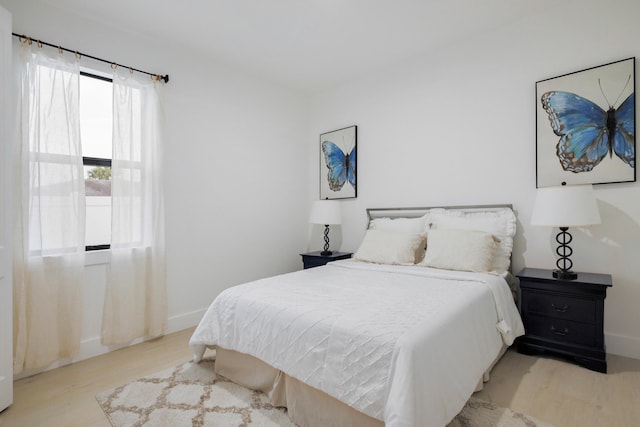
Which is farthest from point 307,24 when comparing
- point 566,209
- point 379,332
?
point 379,332

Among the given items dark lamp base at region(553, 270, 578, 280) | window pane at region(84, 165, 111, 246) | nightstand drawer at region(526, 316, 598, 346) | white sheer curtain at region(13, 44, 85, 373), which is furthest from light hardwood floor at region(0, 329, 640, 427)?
window pane at region(84, 165, 111, 246)

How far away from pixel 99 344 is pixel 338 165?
313cm

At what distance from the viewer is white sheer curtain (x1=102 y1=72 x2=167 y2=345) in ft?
8.96

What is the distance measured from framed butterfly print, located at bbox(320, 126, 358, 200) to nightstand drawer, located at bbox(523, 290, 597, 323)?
219 centimetres

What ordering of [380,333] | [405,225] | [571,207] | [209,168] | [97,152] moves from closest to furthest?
1. [380,333]
2. [571,207]
3. [97,152]
4. [405,225]
5. [209,168]

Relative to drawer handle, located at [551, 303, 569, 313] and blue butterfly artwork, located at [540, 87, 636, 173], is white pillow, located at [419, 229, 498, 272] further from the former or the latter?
blue butterfly artwork, located at [540, 87, 636, 173]

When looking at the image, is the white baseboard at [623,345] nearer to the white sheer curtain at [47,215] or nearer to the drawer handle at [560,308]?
the drawer handle at [560,308]

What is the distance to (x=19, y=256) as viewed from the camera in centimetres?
226

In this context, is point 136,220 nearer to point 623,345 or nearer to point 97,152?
point 97,152

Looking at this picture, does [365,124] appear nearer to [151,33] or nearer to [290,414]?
[151,33]

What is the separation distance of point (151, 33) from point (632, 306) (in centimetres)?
463

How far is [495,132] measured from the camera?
3.00 meters

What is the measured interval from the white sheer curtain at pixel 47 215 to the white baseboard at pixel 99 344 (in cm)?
7

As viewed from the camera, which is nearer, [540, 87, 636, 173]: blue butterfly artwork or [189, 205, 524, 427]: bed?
[189, 205, 524, 427]: bed
